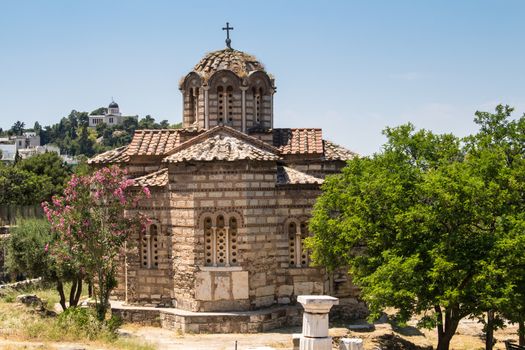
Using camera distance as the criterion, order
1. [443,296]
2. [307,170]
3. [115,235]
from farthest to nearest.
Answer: [307,170]
[115,235]
[443,296]

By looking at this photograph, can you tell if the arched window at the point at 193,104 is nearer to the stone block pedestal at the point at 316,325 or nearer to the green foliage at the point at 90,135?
the stone block pedestal at the point at 316,325

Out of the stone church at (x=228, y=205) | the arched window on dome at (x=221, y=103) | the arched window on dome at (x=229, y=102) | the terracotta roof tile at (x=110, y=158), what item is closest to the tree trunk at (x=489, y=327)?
the stone church at (x=228, y=205)

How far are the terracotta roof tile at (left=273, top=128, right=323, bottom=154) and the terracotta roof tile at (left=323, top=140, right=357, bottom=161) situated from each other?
46 cm

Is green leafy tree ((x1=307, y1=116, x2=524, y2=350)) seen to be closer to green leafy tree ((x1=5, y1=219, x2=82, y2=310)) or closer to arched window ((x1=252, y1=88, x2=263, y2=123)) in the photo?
arched window ((x1=252, y1=88, x2=263, y2=123))

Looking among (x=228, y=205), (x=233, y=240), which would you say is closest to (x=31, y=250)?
(x=233, y=240)

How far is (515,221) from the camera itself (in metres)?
16.7

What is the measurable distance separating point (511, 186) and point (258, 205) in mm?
7859

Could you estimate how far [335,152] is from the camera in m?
A: 24.8

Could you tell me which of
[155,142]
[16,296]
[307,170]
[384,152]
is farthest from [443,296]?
[16,296]

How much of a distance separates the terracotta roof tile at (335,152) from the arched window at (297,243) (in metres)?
3.07

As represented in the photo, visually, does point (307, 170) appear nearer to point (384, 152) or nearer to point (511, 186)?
point (384, 152)

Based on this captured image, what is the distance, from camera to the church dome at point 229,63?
25047 millimetres

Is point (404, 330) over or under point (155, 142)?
under

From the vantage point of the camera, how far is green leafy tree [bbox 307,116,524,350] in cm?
1670
